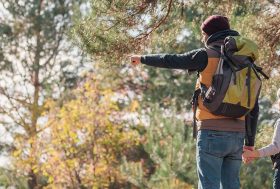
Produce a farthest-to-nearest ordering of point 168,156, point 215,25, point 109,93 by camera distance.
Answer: point 109,93, point 168,156, point 215,25

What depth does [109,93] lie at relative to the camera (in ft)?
50.4

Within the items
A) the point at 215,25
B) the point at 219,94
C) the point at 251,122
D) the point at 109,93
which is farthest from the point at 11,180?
the point at 219,94

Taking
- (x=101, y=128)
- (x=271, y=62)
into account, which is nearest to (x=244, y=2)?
(x=271, y=62)

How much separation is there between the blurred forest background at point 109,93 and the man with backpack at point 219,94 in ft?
11.2

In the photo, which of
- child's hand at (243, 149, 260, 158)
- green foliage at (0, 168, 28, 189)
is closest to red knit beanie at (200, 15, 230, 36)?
child's hand at (243, 149, 260, 158)

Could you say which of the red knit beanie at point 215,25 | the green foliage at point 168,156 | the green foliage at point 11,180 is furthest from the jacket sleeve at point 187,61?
the green foliage at point 11,180

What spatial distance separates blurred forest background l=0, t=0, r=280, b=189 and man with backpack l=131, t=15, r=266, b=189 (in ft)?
11.2

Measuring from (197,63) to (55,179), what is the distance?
11.8m

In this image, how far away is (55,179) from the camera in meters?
15.1

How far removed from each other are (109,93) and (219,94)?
38.6ft

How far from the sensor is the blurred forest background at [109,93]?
7309 mm

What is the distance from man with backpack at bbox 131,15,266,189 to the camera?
3680 mm

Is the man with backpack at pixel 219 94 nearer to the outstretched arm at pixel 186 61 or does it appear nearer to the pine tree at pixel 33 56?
the outstretched arm at pixel 186 61

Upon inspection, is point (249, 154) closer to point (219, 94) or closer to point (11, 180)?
point (219, 94)
